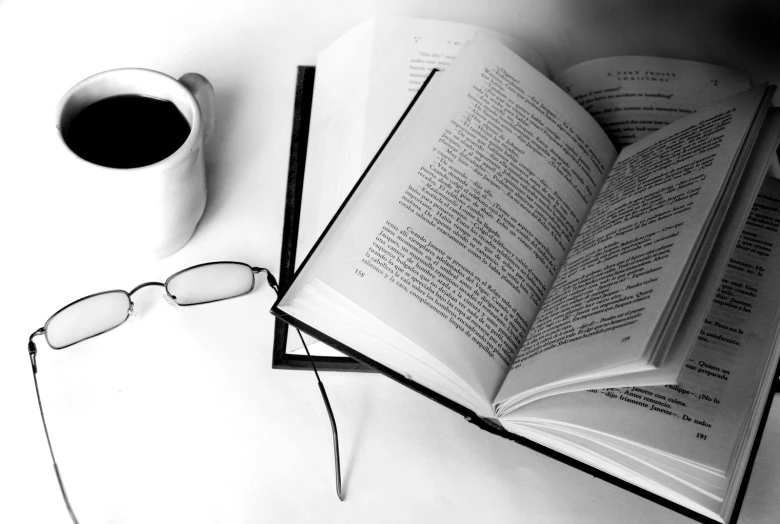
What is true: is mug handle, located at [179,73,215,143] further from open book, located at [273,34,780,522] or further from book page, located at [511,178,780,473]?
book page, located at [511,178,780,473]

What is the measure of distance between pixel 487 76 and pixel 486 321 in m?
0.23

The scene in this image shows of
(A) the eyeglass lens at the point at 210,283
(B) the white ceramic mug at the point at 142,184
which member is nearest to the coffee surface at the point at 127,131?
(B) the white ceramic mug at the point at 142,184

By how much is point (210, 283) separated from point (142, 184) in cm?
13

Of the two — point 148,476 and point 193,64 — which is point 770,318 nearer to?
point 148,476

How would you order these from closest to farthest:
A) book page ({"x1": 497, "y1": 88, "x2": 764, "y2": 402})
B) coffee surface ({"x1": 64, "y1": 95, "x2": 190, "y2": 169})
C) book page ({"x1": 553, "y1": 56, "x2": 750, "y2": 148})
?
book page ({"x1": 497, "y1": 88, "x2": 764, "y2": 402}), coffee surface ({"x1": 64, "y1": 95, "x2": 190, "y2": 169}), book page ({"x1": 553, "y1": 56, "x2": 750, "y2": 148})

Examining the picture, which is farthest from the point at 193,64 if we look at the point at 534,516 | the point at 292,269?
the point at 534,516

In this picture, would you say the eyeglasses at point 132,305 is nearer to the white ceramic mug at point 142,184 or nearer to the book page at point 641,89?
the white ceramic mug at point 142,184

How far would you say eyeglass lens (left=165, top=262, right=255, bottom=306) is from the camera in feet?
2.05

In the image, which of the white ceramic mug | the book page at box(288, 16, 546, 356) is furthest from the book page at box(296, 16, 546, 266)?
the white ceramic mug

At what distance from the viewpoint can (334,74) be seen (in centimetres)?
72

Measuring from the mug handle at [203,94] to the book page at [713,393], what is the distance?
0.38 metres

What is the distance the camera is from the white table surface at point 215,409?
563 mm

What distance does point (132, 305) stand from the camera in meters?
0.61

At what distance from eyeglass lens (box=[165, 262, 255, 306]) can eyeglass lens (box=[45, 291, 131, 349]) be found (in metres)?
0.04
